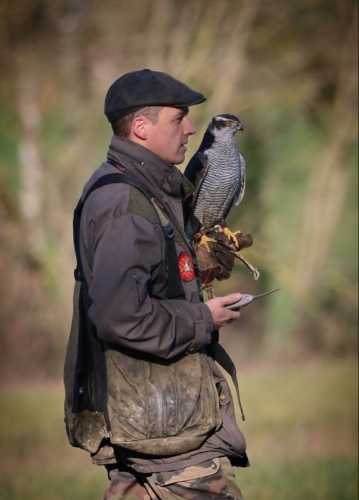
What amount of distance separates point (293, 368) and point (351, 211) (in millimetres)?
2249

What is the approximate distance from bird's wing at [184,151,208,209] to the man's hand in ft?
4.89

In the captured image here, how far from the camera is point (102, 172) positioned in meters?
3.04

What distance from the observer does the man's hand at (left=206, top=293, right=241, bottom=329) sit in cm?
294

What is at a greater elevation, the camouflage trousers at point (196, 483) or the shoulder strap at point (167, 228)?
the shoulder strap at point (167, 228)

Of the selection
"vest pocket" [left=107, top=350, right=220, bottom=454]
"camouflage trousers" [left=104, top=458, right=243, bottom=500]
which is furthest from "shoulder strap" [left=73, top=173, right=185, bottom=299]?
"camouflage trousers" [left=104, top=458, right=243, bottom=500]

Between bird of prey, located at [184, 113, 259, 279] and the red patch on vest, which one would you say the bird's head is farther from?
the red patch on vest

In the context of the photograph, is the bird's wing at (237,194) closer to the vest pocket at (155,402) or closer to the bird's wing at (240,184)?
the bird's wing at (240,184)

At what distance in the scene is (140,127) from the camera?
3.07 metres

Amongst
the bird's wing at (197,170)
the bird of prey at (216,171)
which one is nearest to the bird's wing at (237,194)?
the bird of prey at (216,171)

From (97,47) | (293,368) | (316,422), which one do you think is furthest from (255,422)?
(97,47)

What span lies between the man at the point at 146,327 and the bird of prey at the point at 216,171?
4.03 ft

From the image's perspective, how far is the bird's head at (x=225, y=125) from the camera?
448cm

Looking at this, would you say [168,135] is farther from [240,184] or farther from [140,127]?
[240,184]

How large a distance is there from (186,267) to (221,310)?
190mm
